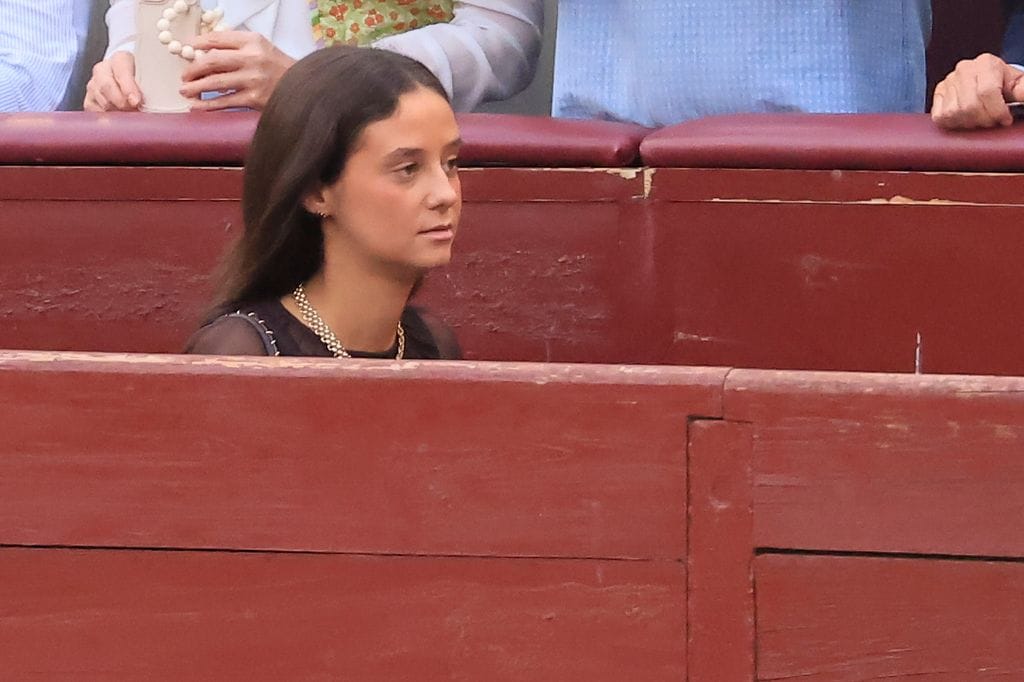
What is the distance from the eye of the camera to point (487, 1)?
2291 mm

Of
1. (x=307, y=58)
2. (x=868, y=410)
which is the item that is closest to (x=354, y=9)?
(x=307, y=58)

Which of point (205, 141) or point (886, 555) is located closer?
point (886, 555)

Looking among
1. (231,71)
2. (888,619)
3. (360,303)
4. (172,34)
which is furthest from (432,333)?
(888,619)

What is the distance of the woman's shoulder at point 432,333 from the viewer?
1808 mm

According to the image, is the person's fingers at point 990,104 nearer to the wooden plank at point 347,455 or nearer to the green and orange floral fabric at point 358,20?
the wooden plank at point 347,455

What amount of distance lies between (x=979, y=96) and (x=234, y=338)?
2.72 feet

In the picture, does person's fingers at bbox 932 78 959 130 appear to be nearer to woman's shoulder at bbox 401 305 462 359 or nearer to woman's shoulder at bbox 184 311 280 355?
woman's shoulder at bbox 401 305 462 359

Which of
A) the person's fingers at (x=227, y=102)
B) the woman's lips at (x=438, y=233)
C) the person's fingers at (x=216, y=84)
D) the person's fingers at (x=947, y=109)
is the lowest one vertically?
the woman's lips at (x=438, y=233)

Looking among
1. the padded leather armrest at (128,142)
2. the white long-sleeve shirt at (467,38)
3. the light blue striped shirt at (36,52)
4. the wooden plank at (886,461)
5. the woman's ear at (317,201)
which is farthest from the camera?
the light blue striped shirt at (36,52)

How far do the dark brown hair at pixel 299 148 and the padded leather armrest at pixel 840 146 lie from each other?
10.7 inches

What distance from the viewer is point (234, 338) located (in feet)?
5.39

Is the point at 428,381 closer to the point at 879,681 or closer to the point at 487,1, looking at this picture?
the point at 879,681

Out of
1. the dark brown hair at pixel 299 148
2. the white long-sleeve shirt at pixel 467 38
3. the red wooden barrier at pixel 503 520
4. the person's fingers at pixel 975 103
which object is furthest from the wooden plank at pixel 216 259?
the red wooden barrier at pixel 503 520

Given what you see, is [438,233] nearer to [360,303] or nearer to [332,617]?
[360,303]
